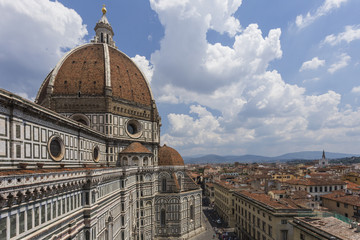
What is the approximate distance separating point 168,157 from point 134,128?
396 inches

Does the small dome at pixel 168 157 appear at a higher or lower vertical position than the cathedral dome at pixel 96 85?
lower

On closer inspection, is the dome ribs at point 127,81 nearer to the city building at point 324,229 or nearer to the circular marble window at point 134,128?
the circular marble window at point 134,128

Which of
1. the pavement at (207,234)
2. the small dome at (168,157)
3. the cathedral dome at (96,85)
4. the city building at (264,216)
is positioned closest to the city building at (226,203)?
the pavement at (207,234)

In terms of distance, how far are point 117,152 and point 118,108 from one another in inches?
322

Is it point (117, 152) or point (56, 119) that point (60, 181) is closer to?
point (56, 119)

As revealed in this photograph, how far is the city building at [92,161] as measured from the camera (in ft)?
43.3

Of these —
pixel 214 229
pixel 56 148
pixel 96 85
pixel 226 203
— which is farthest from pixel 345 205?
pixel 96 85

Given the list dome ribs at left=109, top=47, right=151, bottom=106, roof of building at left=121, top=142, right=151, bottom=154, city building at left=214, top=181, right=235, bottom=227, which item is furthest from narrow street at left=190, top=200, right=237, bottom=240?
dome ribs at left=109, top=47, right=151, bottom=106

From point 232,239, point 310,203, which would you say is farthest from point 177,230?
point 310,203

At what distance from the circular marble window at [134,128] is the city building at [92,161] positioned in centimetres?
22

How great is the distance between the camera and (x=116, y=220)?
2781 centimetres

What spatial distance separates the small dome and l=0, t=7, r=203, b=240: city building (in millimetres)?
222

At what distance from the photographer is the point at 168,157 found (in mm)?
48719

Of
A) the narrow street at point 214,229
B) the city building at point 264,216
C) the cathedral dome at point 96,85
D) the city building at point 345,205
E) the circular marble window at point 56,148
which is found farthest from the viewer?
the narrow street at point 214,229
